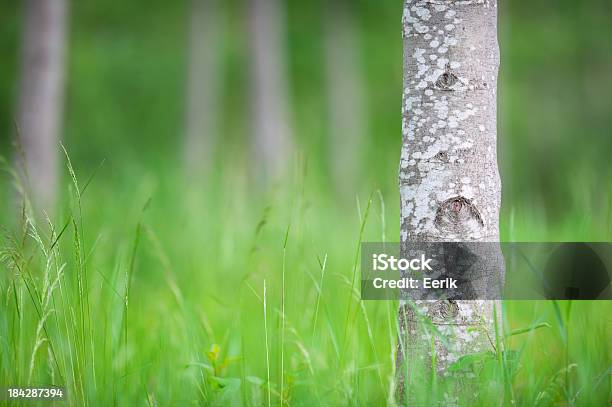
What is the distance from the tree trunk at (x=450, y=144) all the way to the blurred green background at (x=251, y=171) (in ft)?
0.95

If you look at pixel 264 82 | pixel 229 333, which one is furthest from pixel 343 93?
pixel 229 333

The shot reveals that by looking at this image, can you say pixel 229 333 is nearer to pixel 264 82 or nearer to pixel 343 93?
pixel 264 82

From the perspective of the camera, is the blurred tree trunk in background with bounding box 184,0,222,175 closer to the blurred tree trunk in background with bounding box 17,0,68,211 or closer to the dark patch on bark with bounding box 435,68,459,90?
the blurred tree trunk in background with bounding box 17,0,68,211

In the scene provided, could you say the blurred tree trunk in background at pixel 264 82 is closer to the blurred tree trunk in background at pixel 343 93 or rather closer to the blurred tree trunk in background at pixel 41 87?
the blurred tree trunk in background at pixel 343 93

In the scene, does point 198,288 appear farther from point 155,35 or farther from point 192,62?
point 155,35

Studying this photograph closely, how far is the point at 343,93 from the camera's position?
44.8 feet

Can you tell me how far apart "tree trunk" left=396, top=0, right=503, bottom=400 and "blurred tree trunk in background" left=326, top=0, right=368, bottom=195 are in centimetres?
1077

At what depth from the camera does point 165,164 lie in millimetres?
5703

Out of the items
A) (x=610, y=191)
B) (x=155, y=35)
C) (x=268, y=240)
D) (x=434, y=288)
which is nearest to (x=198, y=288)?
(x=268, y=240)

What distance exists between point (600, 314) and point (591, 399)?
726mm

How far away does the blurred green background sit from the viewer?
2.08 m

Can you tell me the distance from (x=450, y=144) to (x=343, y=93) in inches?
487

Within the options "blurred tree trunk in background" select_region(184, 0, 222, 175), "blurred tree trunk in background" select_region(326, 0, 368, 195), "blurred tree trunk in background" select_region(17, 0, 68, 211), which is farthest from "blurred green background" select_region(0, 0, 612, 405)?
"blurred tree trunk in background" select_region(184, 0, 222, 175)

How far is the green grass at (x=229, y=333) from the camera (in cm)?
163
